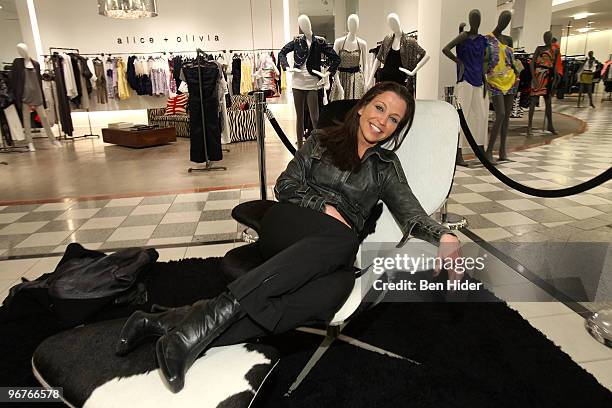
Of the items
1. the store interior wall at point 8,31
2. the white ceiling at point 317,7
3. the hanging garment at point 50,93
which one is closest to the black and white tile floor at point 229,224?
the hanging garment at point 50,93

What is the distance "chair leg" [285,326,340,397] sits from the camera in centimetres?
161

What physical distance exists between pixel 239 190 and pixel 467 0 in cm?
377

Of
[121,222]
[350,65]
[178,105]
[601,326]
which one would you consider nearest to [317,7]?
[178,105]

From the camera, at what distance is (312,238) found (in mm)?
1479

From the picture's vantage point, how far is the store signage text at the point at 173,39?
10.1 metres

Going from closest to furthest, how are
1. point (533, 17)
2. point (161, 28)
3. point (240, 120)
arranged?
point (533, 17)
point (240, 120)
point (161, 28)

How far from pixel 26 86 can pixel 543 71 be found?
28.3ft

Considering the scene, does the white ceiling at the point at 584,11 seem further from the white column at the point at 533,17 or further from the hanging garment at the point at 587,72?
the hanging garment at the point at 587,72

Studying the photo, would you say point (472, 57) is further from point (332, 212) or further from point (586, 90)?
point (586, 90)

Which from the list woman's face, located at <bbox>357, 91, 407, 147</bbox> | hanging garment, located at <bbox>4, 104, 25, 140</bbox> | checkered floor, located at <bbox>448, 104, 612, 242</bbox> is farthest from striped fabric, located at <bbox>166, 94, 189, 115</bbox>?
woman's face, located at <bbox>357, 91, 407, 147</bbox>

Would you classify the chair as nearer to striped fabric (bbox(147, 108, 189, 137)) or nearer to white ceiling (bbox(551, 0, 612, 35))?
white ceiling (bbox(551, 0, 612, 35))

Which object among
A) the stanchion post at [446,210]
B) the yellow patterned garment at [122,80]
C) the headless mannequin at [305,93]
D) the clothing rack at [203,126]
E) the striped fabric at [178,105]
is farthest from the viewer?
the yellow patterned garment at [122,80]

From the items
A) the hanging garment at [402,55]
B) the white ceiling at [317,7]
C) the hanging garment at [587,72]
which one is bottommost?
the hanging garment at [587,72]

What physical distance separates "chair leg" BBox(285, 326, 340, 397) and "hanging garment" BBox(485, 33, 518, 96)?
14.4ft
